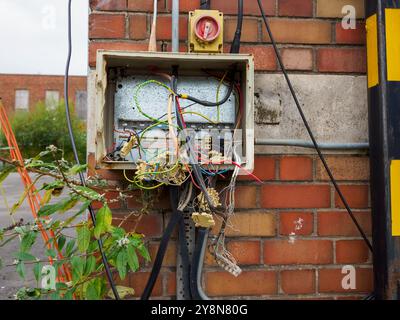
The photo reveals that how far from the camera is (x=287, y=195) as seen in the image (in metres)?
1.27

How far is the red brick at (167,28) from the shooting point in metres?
1.23

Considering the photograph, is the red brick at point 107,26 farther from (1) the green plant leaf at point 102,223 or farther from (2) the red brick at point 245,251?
(2) the red brick at point 245,251

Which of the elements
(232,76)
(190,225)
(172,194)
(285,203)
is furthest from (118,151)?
(285,203)

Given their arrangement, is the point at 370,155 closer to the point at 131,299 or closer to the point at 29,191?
the point at 131,299

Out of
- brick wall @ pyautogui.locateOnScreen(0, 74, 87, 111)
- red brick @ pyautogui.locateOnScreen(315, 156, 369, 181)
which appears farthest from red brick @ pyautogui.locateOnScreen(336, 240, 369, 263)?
brick wall @ pyautogui.locateOnScreen(0, 74, 87, 111)

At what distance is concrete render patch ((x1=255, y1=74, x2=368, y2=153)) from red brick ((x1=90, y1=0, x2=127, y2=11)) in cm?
49

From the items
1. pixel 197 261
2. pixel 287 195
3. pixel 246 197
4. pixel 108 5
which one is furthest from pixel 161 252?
pixel 108 5

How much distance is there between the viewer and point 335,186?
1.25 metres

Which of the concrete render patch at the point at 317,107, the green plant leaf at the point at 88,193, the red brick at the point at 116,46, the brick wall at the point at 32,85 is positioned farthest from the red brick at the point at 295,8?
the brick wall at the point at 32,85

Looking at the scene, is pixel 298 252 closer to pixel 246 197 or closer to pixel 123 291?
pixel 246 197

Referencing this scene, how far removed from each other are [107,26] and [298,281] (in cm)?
104

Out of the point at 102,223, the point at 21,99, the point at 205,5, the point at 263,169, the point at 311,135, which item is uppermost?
the point at 21,99

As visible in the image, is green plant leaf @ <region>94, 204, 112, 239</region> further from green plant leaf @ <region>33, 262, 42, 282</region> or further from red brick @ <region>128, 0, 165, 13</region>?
red brick @ <region>128, 0, 165, 13</region>
